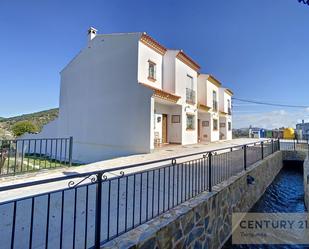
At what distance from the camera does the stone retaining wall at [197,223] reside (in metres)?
2.73

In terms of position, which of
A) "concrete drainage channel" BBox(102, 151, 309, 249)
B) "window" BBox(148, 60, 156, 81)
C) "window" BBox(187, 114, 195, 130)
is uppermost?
"window" BBox(148, 60, 156, 81)

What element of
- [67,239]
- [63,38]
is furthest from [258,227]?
[63,38]

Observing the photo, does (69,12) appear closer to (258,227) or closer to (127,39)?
(127,39)

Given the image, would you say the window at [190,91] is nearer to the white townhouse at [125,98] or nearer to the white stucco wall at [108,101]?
the white townhouse at [125,98]

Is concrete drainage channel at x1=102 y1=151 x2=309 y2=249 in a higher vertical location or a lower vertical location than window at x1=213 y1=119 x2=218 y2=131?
lower

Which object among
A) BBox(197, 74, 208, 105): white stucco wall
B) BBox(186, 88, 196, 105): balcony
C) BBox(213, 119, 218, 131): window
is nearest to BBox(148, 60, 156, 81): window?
BBox(186, 88, 196, 105): balcony

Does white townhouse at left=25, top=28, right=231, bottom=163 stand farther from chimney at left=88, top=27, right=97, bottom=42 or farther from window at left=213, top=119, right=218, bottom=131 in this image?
window at left=213, top=119, right=218, bottom=131

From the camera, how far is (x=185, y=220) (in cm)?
346

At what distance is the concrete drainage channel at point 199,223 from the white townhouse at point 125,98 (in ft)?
22.7

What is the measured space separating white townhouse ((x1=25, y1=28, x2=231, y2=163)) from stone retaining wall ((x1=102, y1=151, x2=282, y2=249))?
714 centimetres

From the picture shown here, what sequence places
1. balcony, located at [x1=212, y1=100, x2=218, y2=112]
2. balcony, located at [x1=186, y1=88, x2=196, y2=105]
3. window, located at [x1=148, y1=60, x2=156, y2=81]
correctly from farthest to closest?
1. balcony, located at [x1=212, y1=100, x2=218, y2=112]
2. balcony, located at [x1=186, y1=88, x2=196, y2=105]
3. window, located at [x1=148, y1=60, x2=156, y2=81]

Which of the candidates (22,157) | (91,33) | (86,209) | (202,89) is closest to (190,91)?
(202,89)

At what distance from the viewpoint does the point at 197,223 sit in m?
3.80

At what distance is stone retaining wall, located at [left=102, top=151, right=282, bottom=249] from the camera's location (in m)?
2.73
